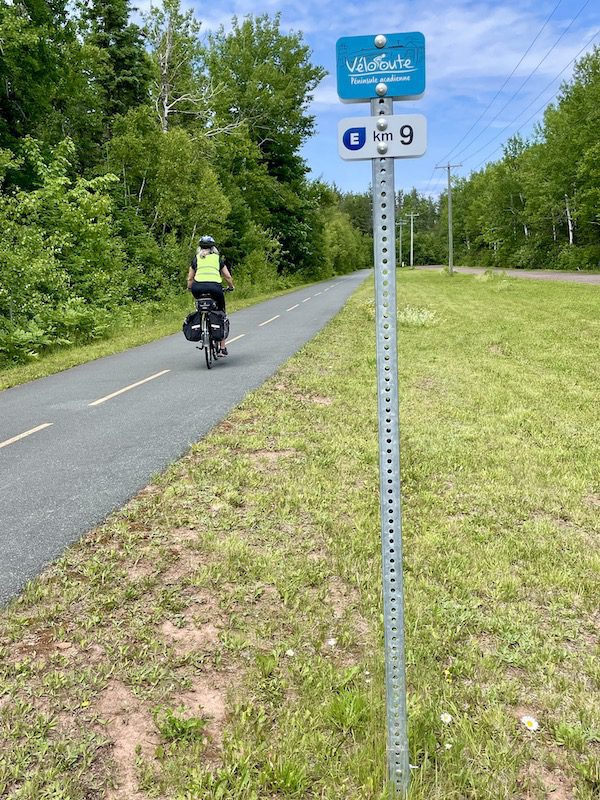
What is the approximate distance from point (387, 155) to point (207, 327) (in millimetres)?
9223

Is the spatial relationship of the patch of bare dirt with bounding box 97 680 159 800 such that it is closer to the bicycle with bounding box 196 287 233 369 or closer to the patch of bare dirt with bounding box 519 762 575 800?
the patch of bare dirt with bounding box 519 762 575 800

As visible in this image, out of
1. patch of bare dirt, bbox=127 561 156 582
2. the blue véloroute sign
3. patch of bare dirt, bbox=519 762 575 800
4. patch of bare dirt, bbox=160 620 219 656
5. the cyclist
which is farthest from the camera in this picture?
the cyclist

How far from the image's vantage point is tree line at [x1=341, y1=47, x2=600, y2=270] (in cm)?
4575

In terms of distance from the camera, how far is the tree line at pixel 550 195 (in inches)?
1801

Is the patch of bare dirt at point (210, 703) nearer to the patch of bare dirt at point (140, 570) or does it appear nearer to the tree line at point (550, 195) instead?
the patch of bare dirt at point (140, 570)

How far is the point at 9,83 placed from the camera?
19125 millimetres

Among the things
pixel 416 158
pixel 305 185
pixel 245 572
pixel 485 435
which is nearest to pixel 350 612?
pixel 245 572

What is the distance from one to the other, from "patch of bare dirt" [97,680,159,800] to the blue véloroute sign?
2506mm

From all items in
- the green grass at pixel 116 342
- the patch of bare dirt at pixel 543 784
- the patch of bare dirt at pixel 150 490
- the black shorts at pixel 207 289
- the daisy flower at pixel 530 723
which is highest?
the black shorts at pixel 207 289

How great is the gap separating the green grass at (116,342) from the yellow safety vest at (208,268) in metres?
3.59

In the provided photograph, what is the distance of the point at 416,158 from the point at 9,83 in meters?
22.2

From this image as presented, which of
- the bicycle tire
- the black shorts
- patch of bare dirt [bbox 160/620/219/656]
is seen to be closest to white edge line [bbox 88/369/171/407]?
the bicycle tire

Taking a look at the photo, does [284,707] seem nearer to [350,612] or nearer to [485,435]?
[350,612]

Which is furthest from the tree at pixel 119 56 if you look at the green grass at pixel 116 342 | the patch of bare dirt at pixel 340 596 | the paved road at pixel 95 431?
the patch of bare dirt at pixel 340 596
